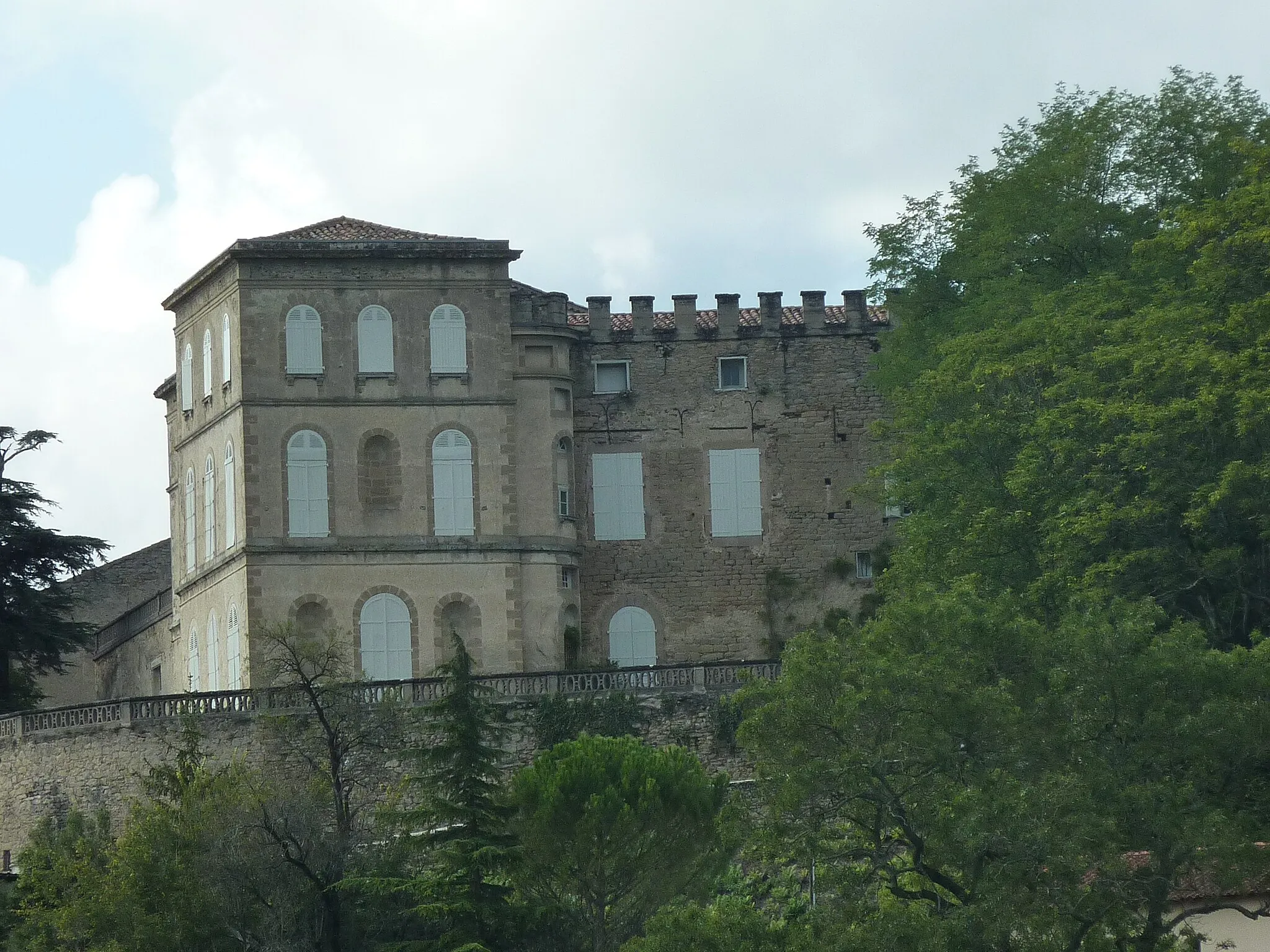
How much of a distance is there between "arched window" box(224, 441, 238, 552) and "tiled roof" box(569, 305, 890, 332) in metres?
7.78

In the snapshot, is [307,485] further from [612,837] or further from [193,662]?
[612,837]

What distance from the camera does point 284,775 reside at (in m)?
46.5

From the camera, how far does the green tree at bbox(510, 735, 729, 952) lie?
39.9m

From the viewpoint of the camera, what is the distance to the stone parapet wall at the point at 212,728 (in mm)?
47406

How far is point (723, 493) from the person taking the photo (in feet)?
186

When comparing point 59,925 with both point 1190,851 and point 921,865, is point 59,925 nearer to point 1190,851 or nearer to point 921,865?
point 921,865

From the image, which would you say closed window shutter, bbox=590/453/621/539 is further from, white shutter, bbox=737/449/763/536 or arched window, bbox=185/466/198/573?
arched window, bbox=185/466/198/573

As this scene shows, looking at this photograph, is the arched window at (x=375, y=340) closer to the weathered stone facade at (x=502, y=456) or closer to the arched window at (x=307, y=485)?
the weathered stone facade at (x=502, y=456)

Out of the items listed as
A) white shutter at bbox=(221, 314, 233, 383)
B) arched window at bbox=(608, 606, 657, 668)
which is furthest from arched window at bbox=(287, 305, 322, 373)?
arched window at bbox=(608, 606, 657, 668)

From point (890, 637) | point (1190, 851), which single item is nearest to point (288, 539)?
point (890, 637)

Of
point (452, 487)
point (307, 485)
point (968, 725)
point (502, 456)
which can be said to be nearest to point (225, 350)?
point (307, 485)

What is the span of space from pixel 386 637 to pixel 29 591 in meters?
8.29

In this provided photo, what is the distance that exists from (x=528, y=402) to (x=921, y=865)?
24980mm

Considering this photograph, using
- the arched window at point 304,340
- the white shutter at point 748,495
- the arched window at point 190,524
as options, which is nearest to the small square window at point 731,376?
the white shutter at point 748,495
